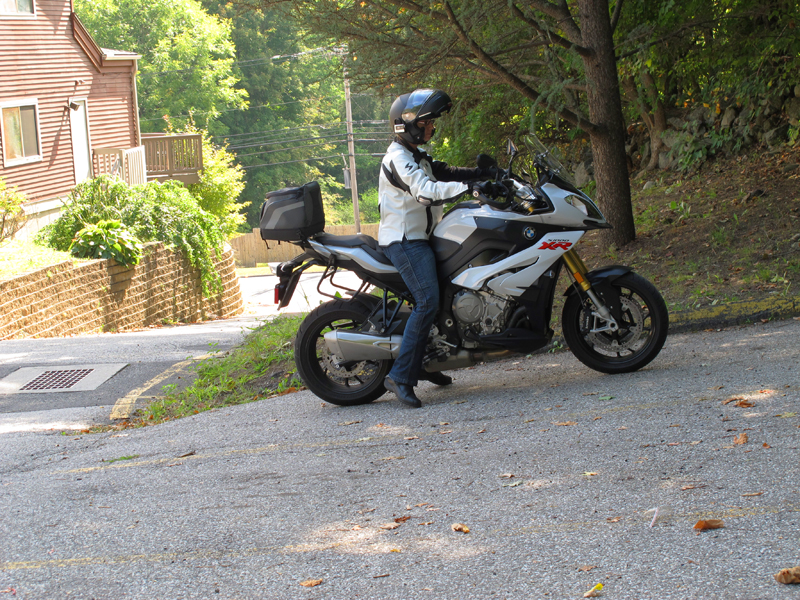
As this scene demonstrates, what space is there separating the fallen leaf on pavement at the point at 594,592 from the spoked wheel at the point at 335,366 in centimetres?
323

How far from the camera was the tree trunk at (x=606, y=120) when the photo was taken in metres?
9.21

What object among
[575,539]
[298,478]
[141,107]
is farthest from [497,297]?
[141,107]

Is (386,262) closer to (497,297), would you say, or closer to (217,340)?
(497,297)

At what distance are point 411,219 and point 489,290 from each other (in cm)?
74

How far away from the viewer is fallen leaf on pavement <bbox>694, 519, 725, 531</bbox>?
337 centimetres

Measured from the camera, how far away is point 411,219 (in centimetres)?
567

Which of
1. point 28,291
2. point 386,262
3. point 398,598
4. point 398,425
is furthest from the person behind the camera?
point 28,291

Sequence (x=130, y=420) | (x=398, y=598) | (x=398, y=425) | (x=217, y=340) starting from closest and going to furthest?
(x=398, y=598)
(x=398, y=425)
(x=130, y=420)
(x=217, y=340)

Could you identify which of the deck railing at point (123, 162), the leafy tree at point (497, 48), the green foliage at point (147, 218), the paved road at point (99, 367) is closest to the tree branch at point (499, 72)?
the leafy tree at point (497, 48)

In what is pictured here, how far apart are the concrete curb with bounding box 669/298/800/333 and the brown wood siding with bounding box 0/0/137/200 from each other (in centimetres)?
1913

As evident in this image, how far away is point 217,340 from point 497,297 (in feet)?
19.5

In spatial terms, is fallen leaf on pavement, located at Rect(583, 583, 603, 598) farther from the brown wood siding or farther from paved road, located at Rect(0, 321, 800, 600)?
the brown wood siding

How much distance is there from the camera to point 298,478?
454cm

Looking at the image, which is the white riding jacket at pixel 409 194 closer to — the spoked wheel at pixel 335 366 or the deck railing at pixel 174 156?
the spoked wheel at pixel 335 366
